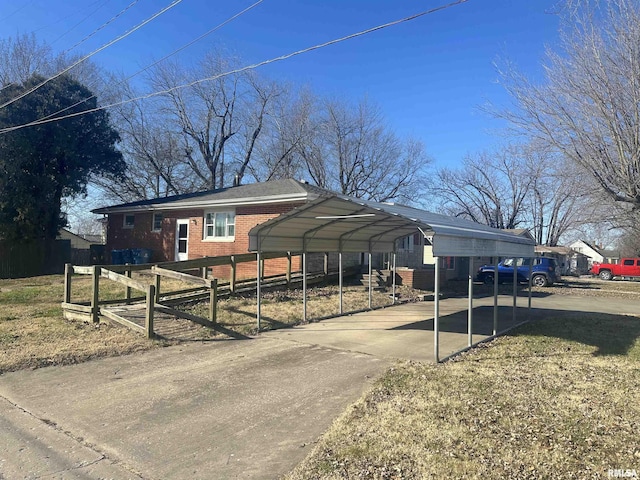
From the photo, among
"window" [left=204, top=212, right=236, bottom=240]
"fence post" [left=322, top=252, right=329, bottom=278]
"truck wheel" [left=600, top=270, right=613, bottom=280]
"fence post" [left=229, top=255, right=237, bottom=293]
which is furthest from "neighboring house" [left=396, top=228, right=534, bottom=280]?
"truck wheel" [left=600, top=270, right=613, bottom=280]

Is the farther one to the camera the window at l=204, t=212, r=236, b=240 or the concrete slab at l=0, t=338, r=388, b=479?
the window at l=204, t=212, r=236, b=240

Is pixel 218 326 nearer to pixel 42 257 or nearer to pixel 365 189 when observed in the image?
pixel 42 257

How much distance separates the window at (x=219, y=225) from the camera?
1736 cm

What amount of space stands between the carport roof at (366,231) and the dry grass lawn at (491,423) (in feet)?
6.25

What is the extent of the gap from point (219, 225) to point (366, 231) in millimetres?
8212

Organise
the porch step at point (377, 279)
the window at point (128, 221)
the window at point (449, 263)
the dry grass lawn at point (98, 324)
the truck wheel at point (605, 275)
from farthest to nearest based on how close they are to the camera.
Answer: the truck wheel at point (605, 275) < the window at point (449, 263) < the window at point (128, 221) < the porch step at point (377, 279) < the dry grass lawn at point (98, 324)

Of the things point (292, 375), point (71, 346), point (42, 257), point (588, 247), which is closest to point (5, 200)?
point (42, 257)

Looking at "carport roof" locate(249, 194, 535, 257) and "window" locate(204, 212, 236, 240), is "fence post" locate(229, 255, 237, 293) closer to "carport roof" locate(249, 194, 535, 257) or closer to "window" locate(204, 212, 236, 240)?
"carport roof" locate(249, 194, 535, 257)

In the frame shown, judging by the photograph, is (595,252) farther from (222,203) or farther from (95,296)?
(95,296)

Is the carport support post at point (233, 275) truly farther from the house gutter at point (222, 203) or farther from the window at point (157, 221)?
the window at point (157, 221)

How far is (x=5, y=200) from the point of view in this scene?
20.2 meters

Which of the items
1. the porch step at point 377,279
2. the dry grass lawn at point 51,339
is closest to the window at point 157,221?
the porch step at point 377,279

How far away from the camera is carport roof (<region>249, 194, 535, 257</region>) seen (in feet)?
23.2

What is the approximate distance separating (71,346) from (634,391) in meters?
8.07
